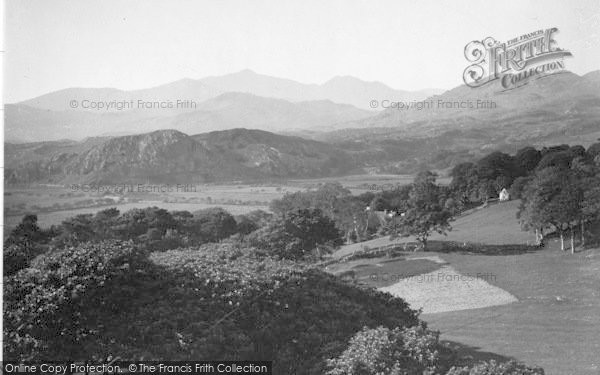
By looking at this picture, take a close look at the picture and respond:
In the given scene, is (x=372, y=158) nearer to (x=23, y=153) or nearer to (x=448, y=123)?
(x=448, y=123)

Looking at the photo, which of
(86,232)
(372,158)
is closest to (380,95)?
(372,158)

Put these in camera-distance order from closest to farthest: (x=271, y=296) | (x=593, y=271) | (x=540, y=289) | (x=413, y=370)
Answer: (x=413, y=370), (x=271, y=296), (x=540, y=289), (x=593, y=271)

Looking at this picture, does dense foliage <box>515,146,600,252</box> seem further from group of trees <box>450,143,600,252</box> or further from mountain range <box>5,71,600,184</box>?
mountain range <box>5,71,600,184</box>

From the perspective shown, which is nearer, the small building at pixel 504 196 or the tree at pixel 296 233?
the tree at pixel 296 233

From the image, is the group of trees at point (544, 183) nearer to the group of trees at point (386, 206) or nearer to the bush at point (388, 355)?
the group of trees at point (386, 206)

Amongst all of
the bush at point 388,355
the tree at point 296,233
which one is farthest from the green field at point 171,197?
the bush at point 388,355

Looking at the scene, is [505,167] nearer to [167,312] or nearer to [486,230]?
[486,230]

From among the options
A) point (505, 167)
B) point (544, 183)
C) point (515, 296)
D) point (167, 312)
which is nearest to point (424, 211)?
point (505, 167)

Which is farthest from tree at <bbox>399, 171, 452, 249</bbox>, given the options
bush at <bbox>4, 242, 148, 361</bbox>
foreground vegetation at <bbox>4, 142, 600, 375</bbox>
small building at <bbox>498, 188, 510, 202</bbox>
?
bush at <bbox>4, 242, 148, 361</bbox>
